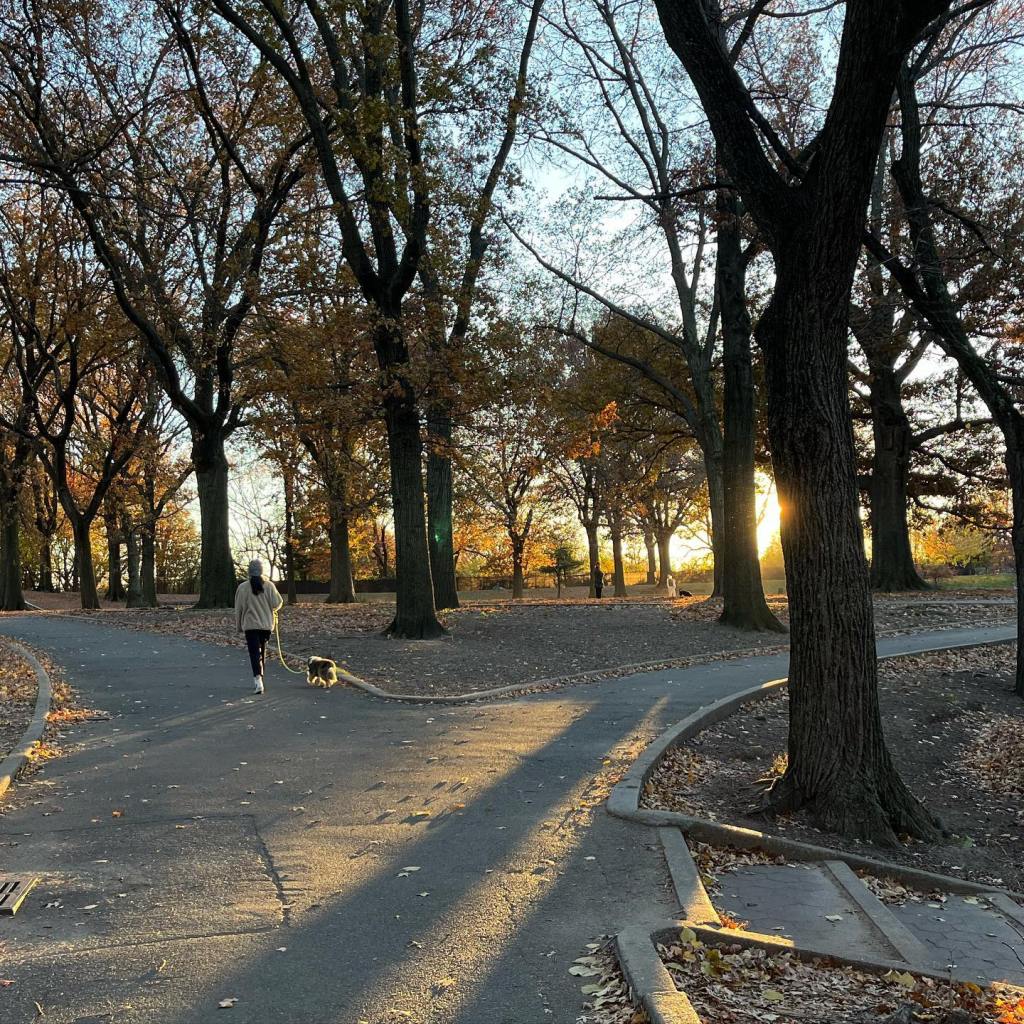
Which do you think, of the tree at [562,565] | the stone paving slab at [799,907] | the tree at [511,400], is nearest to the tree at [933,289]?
the tree at [511,400]

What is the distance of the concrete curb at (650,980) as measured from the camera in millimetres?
3477

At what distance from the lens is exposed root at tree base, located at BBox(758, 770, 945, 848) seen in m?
6.89

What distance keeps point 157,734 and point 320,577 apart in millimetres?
45169

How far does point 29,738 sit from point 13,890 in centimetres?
417

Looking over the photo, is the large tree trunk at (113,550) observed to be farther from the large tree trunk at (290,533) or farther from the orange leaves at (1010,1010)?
the orange leaves at (1010,1010)

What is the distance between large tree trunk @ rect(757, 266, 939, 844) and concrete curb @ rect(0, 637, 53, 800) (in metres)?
6.27

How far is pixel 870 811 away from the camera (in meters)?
6.95

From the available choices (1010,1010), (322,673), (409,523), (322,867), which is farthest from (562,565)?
(1010,1010)

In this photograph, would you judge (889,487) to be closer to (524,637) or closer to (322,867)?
(524,637)

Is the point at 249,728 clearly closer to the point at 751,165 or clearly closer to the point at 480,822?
the point at 480,822

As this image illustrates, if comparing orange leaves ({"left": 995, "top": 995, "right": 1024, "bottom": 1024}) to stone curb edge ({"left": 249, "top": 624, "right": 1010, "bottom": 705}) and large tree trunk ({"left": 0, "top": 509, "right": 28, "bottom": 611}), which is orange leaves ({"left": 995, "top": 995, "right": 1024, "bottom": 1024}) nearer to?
stone curb edge ({"left": 249, "top": 624, "right": 1010, "bottom": 705})

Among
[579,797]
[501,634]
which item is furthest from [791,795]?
[501,634]

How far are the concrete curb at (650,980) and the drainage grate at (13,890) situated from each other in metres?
3.15

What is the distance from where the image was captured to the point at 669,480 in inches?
1828
